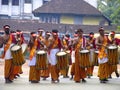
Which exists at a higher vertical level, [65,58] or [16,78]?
[65,58]

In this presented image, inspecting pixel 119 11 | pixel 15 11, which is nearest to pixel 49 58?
pixel 119 11

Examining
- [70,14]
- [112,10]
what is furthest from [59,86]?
[112,10]

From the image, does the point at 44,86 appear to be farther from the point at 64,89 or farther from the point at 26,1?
the point at 26,1

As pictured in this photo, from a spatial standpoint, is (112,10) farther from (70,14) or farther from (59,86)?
(59,86)

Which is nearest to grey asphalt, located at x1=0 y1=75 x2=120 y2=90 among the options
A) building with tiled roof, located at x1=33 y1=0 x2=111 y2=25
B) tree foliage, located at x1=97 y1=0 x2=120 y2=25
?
tree foliage, located at x1=97 y1=0 x2=120 y2=25

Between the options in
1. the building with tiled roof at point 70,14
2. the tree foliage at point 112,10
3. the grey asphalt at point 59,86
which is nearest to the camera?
the grey asphalt at point 59,86

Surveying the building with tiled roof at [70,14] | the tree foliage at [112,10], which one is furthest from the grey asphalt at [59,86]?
the building with tiled roof at [70,14]

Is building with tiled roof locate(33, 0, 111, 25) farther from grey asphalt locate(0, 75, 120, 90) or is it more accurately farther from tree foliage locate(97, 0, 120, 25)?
grey asphalt locate(0, 75, 120, 90)

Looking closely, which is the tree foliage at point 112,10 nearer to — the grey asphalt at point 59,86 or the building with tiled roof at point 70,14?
the building with tiled roof at point 70,14

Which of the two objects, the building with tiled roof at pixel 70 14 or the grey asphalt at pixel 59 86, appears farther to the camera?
the building with tiled roof at pixel 70 14

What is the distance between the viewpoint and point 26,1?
51.9m

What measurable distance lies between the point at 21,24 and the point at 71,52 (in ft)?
72.6

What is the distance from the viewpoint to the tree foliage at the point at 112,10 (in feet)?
126

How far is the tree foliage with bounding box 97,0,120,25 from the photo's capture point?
38556 mm
